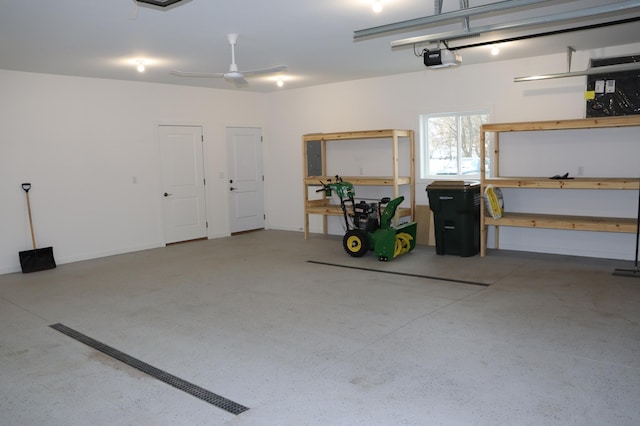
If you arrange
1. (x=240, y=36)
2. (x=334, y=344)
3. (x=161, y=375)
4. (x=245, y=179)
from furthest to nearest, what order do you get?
(x=245, y=179), (x=240, y=36), (x=334, y=344), (x=161, y=375)

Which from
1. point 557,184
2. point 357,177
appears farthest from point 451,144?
point 557,184

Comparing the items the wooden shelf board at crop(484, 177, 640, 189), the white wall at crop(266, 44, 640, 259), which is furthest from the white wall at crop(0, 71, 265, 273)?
the wooden shelf board at crop(484, 177, 640, 189)

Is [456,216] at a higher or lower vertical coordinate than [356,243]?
higher

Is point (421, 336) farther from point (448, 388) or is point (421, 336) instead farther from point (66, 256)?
point (66, 256)

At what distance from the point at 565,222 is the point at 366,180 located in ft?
9.51

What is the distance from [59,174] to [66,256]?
1177 millimetres

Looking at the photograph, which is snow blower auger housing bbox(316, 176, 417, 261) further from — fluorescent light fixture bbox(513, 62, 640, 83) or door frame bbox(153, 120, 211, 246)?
door frame bbox(153, 120, 211, 246)

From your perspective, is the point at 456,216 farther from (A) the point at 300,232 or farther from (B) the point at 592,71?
(A) the point at 300,232

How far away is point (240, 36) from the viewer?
17.2 feet

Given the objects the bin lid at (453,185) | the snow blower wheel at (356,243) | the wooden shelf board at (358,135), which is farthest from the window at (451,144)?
the snow blower wheel at (356,243)

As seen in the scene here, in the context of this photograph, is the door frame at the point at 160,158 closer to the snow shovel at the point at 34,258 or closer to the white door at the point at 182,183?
the white door at the point at 182,183

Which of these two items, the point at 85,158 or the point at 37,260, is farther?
the point at 85,158

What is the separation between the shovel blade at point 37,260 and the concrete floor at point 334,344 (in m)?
0.36

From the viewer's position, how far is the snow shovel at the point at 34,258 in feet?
22.2
